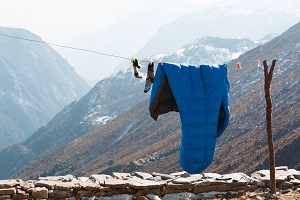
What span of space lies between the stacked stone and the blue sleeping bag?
1.61 metres

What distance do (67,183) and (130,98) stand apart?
165 meters

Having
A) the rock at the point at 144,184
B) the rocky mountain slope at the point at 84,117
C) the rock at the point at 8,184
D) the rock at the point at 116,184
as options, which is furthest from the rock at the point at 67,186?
the rocky mountain slope at the point at 84,117

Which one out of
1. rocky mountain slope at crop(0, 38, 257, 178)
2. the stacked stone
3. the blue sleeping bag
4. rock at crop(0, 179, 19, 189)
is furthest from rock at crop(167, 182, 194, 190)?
rocky mountain slope at crop(0, 38, 257, 178)

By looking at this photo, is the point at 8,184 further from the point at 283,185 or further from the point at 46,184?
the point at 283,185

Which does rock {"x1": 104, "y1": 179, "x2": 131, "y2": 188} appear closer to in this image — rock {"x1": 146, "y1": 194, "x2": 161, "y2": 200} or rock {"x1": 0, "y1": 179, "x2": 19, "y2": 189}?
rock {"x1": 146, "y1": 194, "x2": 161, "y2": 200}

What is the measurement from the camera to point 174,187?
952cm

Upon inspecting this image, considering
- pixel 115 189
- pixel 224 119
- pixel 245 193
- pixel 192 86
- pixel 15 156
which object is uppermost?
pixel 192 86

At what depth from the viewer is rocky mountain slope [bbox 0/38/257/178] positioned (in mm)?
149500

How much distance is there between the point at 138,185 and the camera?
9.27 metres

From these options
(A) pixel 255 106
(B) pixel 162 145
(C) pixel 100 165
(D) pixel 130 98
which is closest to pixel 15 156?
(D) pixel 130 98

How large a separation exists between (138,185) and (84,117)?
160m

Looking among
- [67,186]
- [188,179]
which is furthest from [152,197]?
[67,186]

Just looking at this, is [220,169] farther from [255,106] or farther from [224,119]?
[224,119]

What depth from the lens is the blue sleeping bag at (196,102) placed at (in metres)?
7.99
